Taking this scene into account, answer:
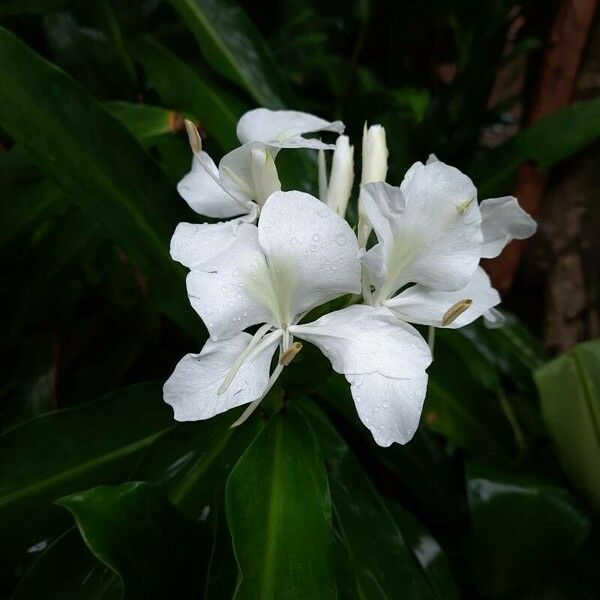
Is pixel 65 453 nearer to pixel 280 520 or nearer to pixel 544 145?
pixel 280 520

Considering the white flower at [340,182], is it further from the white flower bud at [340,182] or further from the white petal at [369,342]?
the white petal at [369,342]

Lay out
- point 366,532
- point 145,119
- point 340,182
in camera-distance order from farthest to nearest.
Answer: point 145,119 < point 366,532 < point 340,182

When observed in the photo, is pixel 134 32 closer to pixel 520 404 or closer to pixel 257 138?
pixel 257 138

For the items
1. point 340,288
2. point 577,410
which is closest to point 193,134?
point 340,288

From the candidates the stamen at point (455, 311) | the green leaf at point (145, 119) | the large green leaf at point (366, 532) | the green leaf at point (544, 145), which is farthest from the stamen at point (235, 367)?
the green leaf at point (544, 145)

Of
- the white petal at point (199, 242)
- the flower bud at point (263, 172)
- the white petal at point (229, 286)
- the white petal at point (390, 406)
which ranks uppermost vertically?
the flower bud at point (263, 172)
